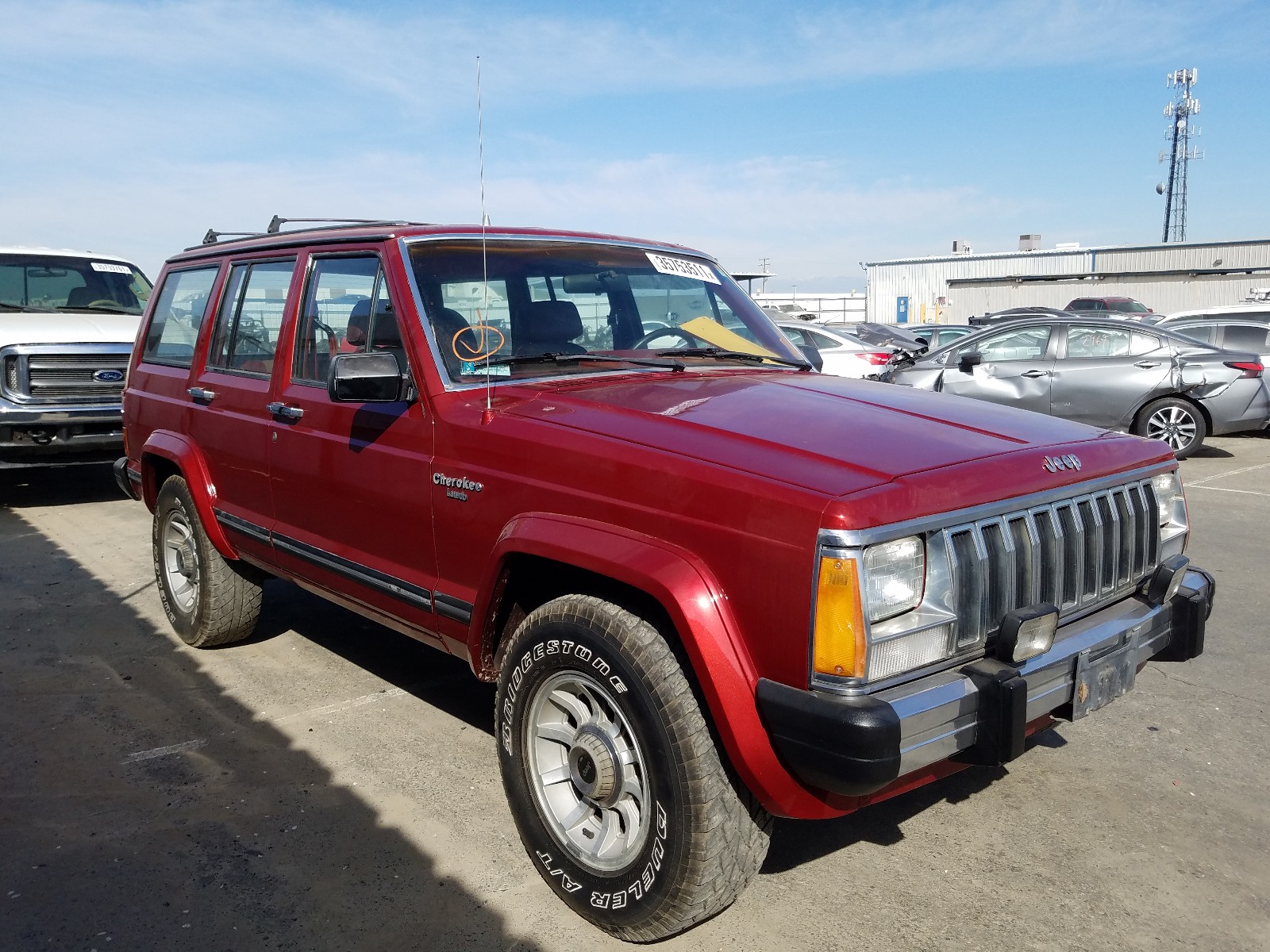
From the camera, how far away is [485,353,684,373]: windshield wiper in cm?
360

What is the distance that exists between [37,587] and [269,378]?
3.29 m

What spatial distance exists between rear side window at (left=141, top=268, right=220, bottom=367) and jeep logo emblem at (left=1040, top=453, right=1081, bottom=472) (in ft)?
12.8

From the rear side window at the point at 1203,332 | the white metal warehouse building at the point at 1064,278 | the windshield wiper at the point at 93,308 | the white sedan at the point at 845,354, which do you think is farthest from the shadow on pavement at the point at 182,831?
the white metal warehouse building at the point at 1064,278

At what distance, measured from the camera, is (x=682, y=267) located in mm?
4461

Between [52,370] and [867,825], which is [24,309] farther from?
[867,825]

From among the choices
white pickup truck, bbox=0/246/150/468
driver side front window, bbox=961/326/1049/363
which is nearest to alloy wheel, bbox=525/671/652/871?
white pickup truck, bbox=0/246/150/468

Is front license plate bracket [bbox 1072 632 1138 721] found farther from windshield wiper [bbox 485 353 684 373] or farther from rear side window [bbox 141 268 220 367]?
rear side window [bbox 141 268 220 367]

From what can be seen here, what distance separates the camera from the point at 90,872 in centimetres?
318

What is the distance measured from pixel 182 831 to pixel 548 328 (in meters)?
2.12

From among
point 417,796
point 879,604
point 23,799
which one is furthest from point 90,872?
point 879,604

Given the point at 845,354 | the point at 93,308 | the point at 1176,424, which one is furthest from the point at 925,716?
the point at 845,354

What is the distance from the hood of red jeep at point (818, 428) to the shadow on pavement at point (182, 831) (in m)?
1.45

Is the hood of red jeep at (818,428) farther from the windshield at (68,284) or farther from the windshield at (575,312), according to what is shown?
the windshield at (68,284)

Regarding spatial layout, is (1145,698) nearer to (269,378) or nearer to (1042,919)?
(1042,919)
